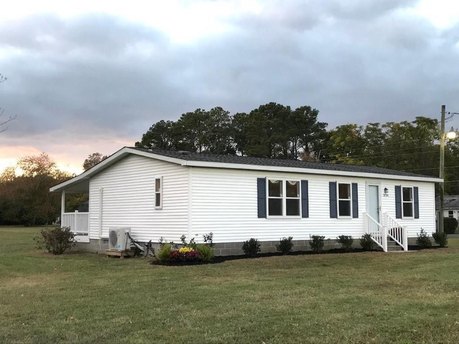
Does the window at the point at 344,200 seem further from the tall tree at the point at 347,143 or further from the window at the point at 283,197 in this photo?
the tall tree at the point at 347,143

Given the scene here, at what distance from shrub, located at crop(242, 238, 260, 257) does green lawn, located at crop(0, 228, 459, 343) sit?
2058mm

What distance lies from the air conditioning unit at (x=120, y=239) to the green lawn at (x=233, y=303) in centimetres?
276

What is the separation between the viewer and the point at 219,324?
21.6ft

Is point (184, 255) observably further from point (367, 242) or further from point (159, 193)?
point (367, 242)

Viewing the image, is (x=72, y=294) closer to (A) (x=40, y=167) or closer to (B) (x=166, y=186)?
(B) (x=166, y=186)

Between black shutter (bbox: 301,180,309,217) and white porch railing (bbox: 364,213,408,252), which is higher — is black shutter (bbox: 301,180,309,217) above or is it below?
above

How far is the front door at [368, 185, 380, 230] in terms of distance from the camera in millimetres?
19766

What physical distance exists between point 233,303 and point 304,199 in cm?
1002

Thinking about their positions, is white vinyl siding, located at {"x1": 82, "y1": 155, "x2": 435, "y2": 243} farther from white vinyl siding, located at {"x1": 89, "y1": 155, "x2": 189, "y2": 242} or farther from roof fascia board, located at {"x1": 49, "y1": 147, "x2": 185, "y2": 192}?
roof fascia board, located at {"x1": 49, "y1": 147, "x2": 185, "y2": 192}

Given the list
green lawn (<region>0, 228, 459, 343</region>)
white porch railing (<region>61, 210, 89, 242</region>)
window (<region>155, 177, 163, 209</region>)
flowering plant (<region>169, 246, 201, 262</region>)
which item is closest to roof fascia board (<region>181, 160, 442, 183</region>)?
window (<region>155, 177, 163, 209</region>)

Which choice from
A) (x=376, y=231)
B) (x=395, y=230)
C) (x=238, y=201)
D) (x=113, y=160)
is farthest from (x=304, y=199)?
(x=113, y=160)

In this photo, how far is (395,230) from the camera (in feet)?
63.8

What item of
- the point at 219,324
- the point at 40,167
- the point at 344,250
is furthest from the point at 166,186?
the point at 40,167

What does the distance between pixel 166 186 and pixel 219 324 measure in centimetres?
977
